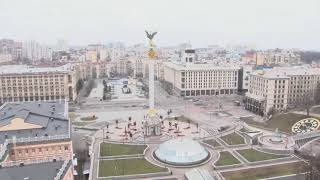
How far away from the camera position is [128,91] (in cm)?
14775

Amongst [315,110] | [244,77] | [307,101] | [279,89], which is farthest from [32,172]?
[244,77]

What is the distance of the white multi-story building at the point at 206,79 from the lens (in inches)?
5458

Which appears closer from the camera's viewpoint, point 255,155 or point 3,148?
point 3,148

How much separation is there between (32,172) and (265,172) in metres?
38.7

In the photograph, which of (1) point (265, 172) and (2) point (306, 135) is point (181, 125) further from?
(1) point (265, 172)

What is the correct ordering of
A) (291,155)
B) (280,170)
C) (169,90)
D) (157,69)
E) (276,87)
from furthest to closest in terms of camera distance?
(157,69)
(169,90)
(276,87)
(291,155)
(280,170)

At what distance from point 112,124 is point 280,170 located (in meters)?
49.0

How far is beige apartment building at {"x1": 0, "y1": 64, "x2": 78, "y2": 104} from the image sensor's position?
12000 cm

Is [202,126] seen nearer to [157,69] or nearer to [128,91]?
[128,91]

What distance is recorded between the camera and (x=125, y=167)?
5806cm

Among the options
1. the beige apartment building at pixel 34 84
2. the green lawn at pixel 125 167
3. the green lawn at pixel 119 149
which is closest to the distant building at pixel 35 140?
the green lawn at pixel 125 167

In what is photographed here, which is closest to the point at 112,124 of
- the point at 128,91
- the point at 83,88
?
the point at 128,91

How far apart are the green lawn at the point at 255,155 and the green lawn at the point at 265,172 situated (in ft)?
13.0

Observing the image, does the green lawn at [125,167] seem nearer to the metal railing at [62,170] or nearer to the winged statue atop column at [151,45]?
the metal railing at [62,170]
